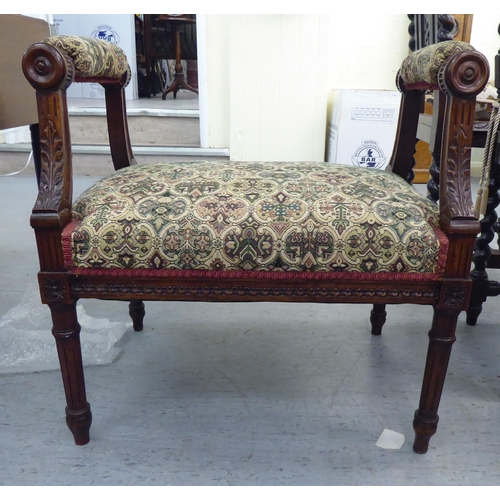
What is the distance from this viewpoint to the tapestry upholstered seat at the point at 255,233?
0.75 metres

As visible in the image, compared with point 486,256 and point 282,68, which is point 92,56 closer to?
point 486,256

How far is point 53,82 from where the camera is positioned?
0.74 meters

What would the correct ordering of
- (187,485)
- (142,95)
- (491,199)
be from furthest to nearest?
1. (142,95)
2. (491,199)
3. (187,485)

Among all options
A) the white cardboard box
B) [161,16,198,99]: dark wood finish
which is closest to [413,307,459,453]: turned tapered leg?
the white cardboard box

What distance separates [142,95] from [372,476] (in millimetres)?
4471

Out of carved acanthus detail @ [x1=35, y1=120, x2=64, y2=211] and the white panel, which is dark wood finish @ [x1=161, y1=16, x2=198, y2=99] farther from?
carved acanthus detail @ [x1=35, y1=120, x2=64, y2=211]

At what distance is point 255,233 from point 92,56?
17.3 inches

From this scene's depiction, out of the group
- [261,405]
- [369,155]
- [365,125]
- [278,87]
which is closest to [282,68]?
[278,87]

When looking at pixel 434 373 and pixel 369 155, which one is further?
pixel 369 155

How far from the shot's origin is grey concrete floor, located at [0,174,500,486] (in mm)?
874

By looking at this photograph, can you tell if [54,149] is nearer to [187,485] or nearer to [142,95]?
[187,485]

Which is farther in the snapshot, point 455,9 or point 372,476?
point 455,9

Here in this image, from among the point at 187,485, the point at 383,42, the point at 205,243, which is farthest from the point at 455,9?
the point at 187,485

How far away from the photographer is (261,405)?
41.3 inches
